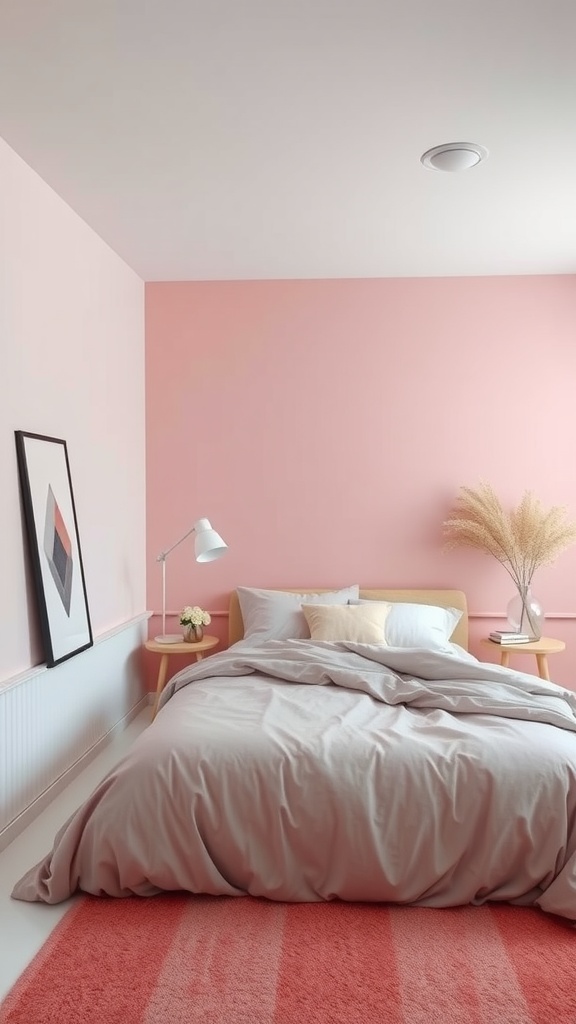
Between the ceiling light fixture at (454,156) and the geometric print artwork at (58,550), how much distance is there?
6.81 feet

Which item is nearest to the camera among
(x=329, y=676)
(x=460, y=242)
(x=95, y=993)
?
(x=95, y=993)

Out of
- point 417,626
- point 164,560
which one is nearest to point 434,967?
point 417,626

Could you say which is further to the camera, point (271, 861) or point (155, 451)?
point (155, 451)

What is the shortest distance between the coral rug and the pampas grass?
7.85 feet

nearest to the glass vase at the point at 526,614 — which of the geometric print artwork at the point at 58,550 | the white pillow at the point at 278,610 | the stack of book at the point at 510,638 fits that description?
the stack of book at the point at 510,638

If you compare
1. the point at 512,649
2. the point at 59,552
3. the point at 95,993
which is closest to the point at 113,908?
the point at 95,993

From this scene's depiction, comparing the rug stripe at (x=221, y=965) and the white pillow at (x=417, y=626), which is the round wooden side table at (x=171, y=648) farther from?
the rug stripe at (x=221, y=965)

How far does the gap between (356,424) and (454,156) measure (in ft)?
6.76

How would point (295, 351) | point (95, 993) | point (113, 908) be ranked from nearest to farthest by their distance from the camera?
1. point (95, 993)
2. point (113, 908)
3. point (295, 351)

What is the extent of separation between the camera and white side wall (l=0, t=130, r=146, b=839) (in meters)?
3.33

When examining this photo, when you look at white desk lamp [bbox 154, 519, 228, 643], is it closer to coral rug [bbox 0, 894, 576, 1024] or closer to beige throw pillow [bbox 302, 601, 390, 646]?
beige throw pillow [bbox 302, 601, 390, 646]

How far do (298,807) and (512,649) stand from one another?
7.52 ft

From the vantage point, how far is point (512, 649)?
4684 mm

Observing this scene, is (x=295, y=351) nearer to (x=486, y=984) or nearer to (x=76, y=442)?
(x=76, y=442)
